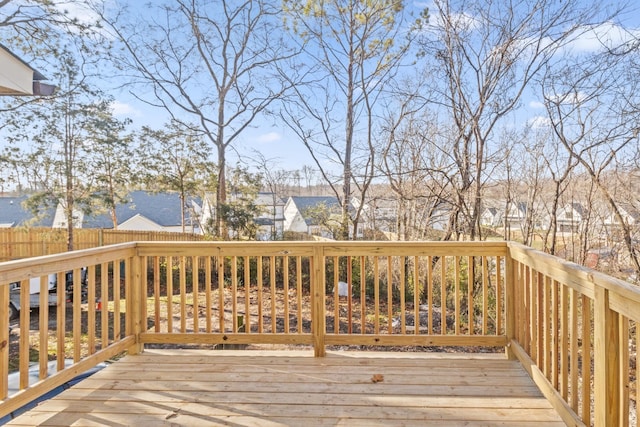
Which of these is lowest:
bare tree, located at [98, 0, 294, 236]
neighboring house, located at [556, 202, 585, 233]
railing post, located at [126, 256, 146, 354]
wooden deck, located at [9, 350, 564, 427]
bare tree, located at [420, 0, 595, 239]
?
wooden deck, located at [9, 350, 564, 427]

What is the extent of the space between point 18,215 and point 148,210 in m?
2.51

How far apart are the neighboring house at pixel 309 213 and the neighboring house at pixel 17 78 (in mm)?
4785

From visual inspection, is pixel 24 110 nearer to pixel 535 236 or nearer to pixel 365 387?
pixel 365 387

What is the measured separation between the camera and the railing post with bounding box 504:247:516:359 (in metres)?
2.73

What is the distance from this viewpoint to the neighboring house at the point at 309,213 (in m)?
7.01

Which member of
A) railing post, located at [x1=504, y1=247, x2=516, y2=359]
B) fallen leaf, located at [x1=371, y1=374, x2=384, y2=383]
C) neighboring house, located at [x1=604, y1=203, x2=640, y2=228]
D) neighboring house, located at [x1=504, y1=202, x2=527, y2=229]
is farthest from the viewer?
neighboring house, located at [x1=504, y1=202, x2=527, y2=229]

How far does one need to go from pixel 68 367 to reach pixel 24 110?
23.0 ft

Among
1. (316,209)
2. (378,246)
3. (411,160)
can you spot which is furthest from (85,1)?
(378,246)

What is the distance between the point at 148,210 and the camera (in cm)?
905

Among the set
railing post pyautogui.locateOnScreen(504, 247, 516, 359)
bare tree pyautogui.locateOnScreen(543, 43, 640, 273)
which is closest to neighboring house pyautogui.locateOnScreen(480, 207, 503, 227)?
bare tree pyautogui.locateOnScreen(543, 43, 640, 273)

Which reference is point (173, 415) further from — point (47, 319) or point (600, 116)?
point (600, 116)

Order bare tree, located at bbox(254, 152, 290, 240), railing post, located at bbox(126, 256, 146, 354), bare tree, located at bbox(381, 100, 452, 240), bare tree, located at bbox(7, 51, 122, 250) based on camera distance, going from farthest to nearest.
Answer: bare tree, located at bbox(254, 152, 290, 240) < bare tree, located at bbox(7, 51, 122, 250) < bare tree, located at bbox(381, 100, 452, 240) < railing post, located at bbox(126, 256, 146, 354)

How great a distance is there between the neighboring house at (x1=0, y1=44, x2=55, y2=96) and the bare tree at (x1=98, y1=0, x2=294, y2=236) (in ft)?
17.2

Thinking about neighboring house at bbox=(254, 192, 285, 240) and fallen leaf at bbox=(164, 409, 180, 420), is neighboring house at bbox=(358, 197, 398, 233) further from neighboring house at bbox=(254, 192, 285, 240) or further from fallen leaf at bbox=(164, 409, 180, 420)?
fallen leaf at bbox=(164, 409, 180, 420)
